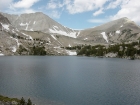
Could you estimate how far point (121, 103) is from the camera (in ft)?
180

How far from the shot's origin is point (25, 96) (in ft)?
198

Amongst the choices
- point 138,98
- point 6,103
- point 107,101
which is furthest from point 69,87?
point 6,103

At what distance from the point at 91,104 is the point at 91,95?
9103 mm

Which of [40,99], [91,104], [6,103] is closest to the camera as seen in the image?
[6,103]

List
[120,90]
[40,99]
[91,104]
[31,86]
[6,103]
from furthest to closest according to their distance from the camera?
[31,86]
[120,90]
[40,99]
[91,104]
[6,103]

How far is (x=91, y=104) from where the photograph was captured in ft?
175

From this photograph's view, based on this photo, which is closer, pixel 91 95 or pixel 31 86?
pixel 91 95

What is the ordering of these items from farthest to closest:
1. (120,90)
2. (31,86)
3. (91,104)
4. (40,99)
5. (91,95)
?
(31,86) → (120,90) → (91,95) → (40,99) → (91,104)

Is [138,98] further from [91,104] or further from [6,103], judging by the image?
[6,103]

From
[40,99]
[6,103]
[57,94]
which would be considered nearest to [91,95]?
[57,94]

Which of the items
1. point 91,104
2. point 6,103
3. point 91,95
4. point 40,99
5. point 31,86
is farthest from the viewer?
point 31,86

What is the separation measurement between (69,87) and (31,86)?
15.2 m

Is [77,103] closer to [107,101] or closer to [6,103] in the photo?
[107,101]

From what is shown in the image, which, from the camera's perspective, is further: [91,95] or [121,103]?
[91,95]
